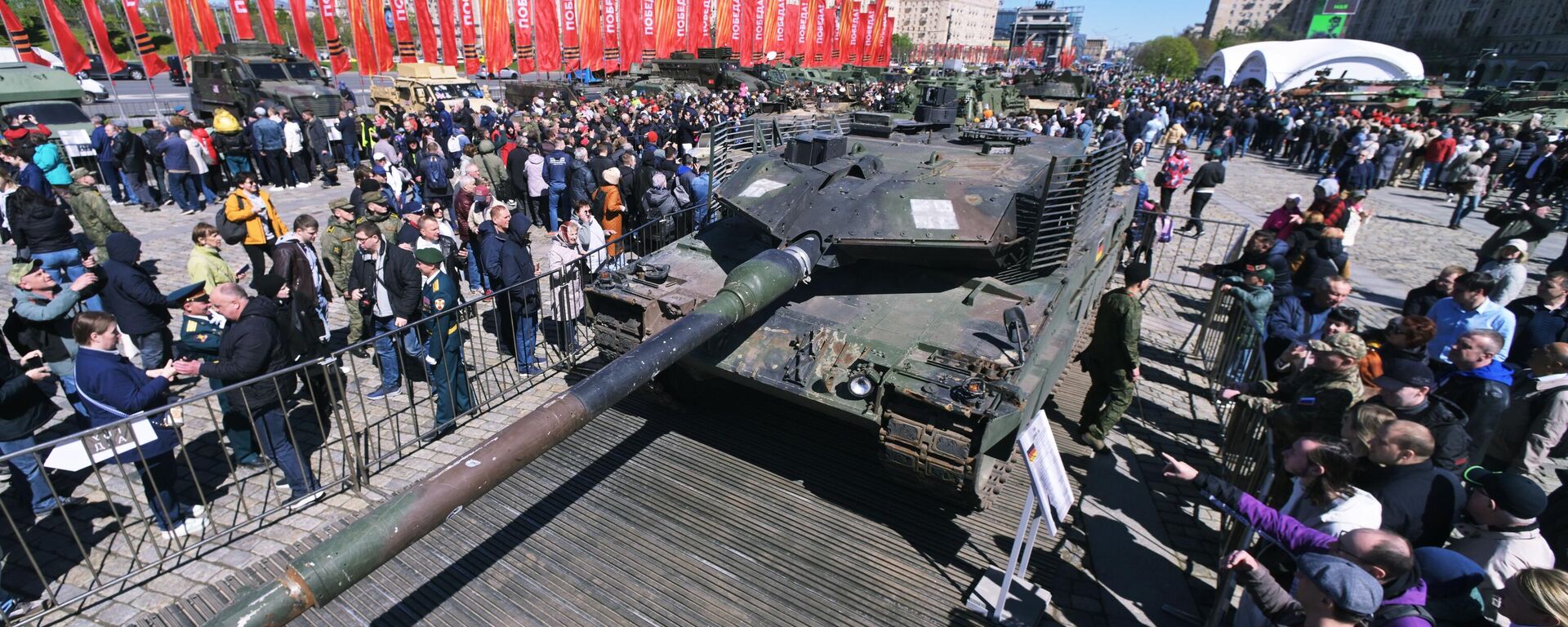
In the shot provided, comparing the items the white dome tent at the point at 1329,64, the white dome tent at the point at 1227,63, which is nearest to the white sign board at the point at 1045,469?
the white dome tent at the point at 1329,64

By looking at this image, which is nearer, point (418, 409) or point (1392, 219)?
point (418, 409)

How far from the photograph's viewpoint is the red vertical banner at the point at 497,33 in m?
26.4

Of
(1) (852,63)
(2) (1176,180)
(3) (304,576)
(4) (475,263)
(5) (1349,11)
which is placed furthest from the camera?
(5) (1349,11)

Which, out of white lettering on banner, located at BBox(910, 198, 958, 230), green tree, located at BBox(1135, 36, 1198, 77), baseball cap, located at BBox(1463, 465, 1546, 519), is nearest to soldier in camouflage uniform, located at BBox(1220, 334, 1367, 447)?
baseball cap, located at BBox(1463, 465, 1546, 519)

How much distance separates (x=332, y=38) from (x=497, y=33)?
17.4ft

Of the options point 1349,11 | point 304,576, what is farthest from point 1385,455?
point 1349,11

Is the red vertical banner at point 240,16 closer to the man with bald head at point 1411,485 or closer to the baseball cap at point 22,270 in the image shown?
the baseball cap at point 22,270

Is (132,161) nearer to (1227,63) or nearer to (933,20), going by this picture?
(1227,63)

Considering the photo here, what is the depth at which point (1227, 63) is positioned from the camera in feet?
194

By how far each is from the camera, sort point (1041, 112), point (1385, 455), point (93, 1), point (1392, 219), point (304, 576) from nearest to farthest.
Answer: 1. point (304, 576)
2. point (1385, 455)
3. point (1392, 219)
4. point (93, 1)
5. point (1041, 112)

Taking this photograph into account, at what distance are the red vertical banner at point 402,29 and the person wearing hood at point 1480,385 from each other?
29602mm

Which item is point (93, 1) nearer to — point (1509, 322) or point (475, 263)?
point (475, 263)

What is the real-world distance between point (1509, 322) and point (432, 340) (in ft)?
33.2

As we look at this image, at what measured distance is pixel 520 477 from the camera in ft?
21.4
